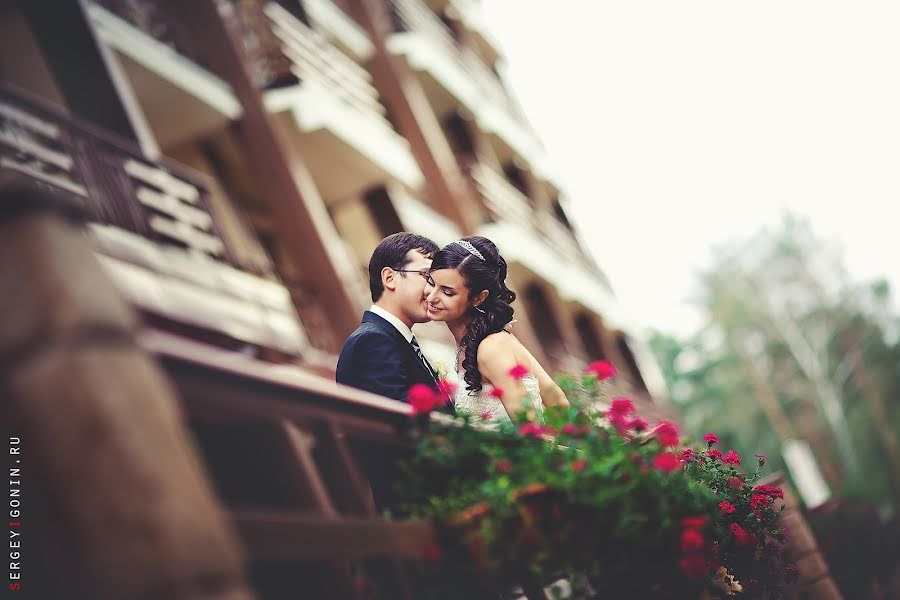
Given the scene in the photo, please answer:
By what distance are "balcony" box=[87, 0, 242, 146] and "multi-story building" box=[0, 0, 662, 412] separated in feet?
0.07

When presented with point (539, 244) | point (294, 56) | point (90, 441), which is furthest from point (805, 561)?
point (539, 244)

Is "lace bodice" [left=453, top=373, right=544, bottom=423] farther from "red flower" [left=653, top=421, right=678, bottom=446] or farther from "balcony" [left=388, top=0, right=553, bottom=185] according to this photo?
"balcony" [left=388, top=0, right=553, bottom=185]

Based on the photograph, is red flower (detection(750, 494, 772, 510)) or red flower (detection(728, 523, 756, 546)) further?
red flower (detection(750, 494, 772, 510))

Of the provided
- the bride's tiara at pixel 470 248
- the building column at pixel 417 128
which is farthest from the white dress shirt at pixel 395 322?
the building column at pixel 417 128

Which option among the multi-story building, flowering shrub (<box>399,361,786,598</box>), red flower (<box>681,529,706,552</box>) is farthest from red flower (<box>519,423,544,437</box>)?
the multi-story building

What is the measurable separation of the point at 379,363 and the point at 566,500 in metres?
1.40

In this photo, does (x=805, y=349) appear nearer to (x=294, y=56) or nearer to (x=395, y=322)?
(x=294, y=56)

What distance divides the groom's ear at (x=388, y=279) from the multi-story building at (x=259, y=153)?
310cm

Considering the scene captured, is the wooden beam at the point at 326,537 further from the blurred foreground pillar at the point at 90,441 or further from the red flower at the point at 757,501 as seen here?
the red flower at the point at 757,501

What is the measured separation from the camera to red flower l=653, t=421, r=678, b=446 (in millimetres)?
3693

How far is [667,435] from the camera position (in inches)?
148

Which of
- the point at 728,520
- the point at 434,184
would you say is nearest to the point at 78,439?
the point at 728,520

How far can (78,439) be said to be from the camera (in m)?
1.90

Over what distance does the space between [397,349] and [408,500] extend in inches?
47.9
